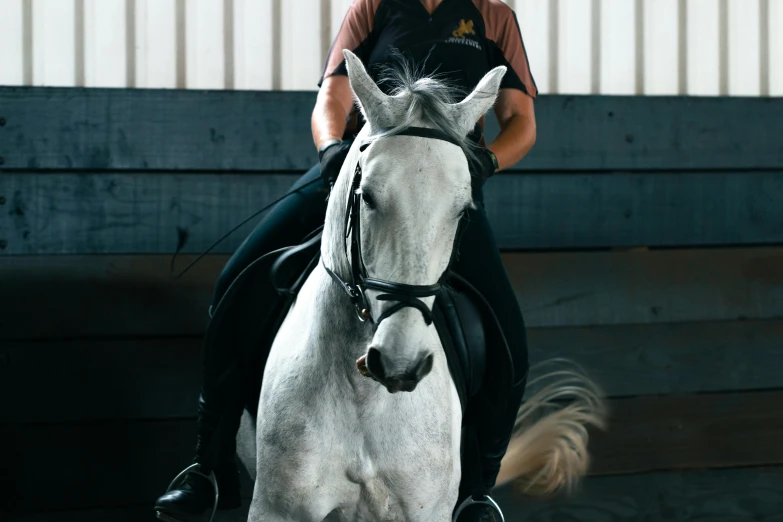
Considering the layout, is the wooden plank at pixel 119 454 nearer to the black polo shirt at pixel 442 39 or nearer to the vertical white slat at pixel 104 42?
the vertical white slat at pixel 104 42

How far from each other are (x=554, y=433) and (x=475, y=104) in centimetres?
174

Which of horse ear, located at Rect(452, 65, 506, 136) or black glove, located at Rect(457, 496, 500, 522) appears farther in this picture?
black glove, located at Rect(457, 496, 500, 522)

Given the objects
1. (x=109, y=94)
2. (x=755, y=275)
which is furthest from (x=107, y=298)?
(x=755, y=275)

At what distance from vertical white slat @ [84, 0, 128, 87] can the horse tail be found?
6.54 ft

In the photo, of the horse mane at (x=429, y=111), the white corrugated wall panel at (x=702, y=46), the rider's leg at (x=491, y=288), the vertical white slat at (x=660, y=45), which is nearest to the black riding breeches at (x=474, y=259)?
the rider's leg at (x=491, y=288)

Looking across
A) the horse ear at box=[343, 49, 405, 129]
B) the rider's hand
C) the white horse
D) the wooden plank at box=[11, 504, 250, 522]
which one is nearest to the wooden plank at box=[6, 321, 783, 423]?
the wooden plank at box=[11, 504, 250, 522]

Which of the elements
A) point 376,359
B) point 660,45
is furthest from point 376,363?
point 660,45

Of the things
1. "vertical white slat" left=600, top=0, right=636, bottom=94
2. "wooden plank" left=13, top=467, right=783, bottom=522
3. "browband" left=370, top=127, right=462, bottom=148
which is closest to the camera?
"browband" left=370, top=127, right=462, bottom=148

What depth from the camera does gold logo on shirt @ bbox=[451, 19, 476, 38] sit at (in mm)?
2137

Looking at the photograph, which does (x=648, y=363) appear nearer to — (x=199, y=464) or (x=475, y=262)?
(x=475, y=262)

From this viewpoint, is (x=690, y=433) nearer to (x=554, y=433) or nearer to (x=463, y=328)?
(x=554, y=433)

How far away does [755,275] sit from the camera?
3307 mm

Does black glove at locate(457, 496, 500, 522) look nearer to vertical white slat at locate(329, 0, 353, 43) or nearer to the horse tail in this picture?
the horse tail

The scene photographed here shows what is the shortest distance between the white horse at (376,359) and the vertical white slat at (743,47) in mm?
2119
